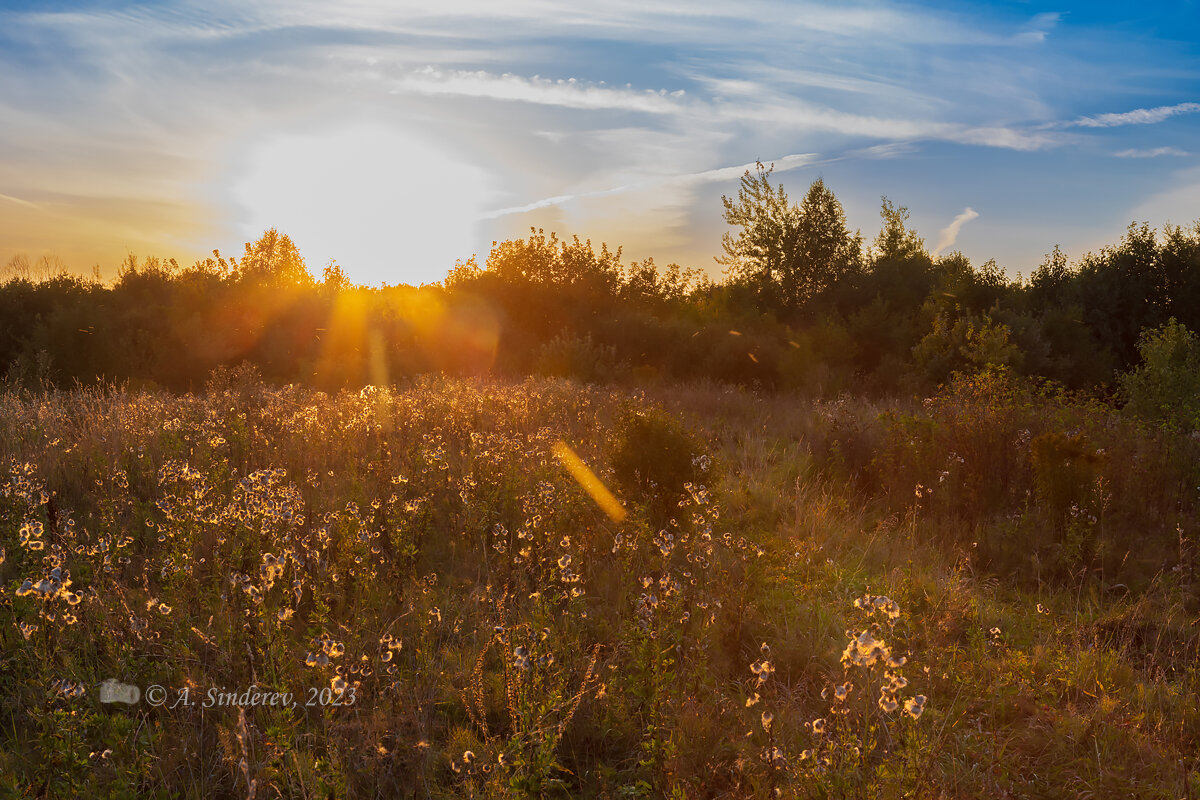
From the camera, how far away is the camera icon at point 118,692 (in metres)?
3.02

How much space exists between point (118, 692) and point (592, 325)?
66.3ft

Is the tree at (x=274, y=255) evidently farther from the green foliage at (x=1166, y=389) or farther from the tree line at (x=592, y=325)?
the green foliage at (x=1166, y=389)

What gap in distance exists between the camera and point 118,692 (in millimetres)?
3055

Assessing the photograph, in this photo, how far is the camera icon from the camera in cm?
302

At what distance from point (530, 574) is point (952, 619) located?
281cm

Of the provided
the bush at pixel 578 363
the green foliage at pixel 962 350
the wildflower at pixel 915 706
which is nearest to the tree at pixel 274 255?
the bush at pixel 578 363

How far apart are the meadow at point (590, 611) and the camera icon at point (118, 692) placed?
55mm

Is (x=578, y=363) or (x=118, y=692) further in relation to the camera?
(x=578, y=363)

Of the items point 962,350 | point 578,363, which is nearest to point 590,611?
point 578,363

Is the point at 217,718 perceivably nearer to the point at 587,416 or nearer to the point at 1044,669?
the point at 1044,669

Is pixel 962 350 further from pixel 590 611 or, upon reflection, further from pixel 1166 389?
pixel 590 611

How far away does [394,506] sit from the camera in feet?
16.9

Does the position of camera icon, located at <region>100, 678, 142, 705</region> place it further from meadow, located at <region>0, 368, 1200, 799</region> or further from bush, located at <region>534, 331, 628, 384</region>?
bush, located at <region>534, 331, 628, 384</region>

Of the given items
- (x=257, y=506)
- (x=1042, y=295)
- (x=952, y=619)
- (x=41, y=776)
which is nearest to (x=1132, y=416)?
(x=952, y=619)
